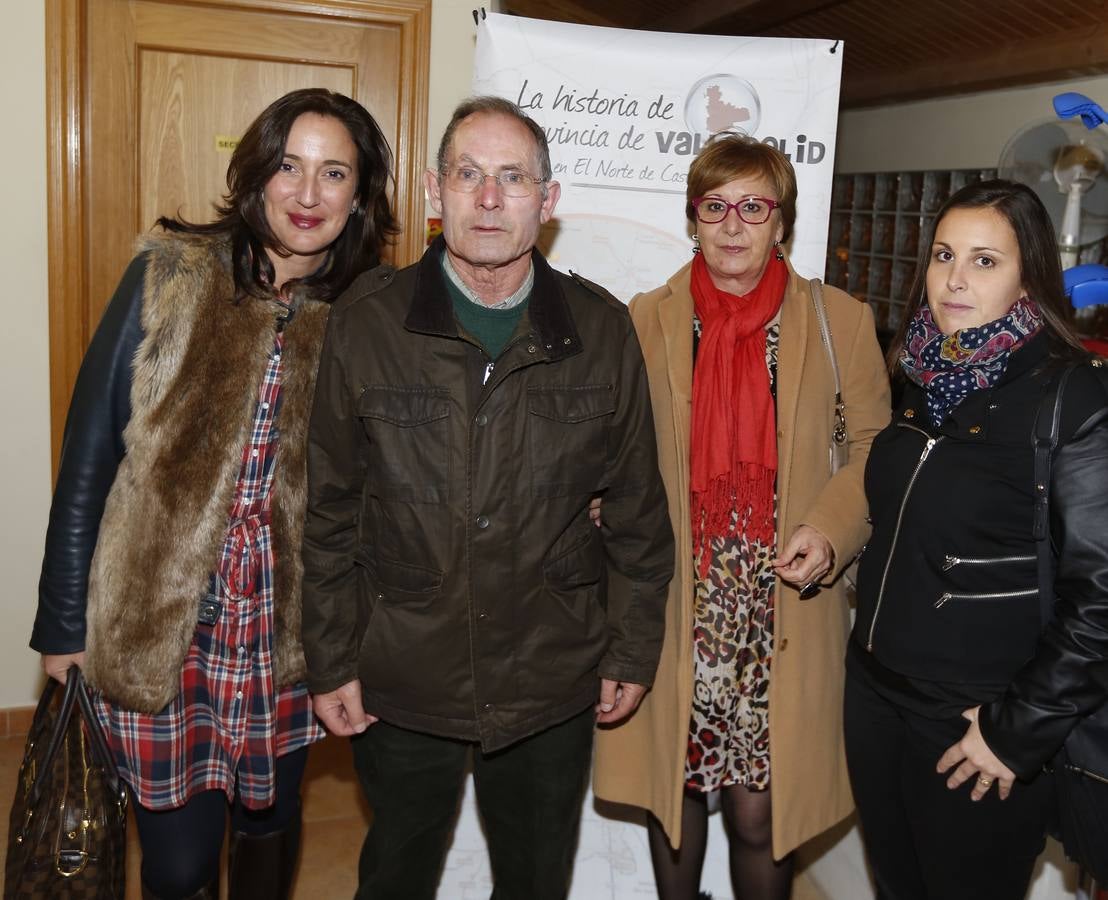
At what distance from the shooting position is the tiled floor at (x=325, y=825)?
2611mm

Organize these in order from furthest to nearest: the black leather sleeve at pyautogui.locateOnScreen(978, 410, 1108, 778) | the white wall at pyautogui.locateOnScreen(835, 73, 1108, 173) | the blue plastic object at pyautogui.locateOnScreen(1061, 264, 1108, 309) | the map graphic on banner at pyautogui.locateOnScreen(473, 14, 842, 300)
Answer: the white wall at pyautogui.locateOnScreen(835, 73, 1108, 173) → the map graphic on banner at pyautogui.locateOnScreen(473, 14, 842, 300) → the blue plastic object at pyautogui.locateOnScreen(1061, 264, 1108, 309) → the black leather sleeve at pyautogui.locateOnScreen(978, 410, 1108, 778)

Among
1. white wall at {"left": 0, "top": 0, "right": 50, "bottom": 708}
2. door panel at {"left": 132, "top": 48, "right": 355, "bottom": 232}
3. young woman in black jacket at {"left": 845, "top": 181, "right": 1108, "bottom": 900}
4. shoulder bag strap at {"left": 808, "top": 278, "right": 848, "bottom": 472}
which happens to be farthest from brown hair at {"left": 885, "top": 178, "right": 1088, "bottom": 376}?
white wall at {"left": 0, "top": 0, "right": 50, "bottom": 708}

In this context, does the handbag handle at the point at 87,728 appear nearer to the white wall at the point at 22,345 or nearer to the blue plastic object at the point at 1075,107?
the white wall at the point at 22,345

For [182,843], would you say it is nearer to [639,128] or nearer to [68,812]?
[68,812]

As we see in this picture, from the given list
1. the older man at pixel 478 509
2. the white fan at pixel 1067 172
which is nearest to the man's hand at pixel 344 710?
the older man at pixel 478 509

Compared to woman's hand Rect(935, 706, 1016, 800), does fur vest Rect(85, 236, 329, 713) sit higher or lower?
higher

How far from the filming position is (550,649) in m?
1.74

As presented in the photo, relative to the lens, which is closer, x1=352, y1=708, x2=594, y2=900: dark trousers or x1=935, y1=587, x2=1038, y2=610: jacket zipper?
x1=935, y1=587, x2=1038, y2=610: jacket zipper

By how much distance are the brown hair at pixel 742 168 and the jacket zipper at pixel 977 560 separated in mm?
747

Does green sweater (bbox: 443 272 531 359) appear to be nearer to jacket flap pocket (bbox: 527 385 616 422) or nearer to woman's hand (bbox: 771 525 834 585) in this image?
jacket flap pocket (bbox: 527 385 616 422)

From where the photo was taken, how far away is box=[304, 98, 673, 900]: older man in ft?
5.44

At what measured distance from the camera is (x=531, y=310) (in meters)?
1.71

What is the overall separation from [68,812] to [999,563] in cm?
156

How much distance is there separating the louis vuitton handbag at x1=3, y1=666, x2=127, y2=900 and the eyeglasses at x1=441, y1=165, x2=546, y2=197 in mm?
1047
